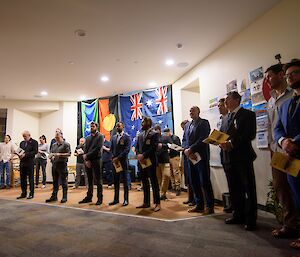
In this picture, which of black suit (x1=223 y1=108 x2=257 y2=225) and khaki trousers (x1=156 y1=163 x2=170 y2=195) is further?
khaki trousers (x1=156 y1=163 x2=170 y2=195)

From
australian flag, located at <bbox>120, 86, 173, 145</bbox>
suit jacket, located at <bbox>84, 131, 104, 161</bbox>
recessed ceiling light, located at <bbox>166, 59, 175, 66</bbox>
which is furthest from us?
australian flag, located at <bbox>120, 86, 173, 145</bbox>

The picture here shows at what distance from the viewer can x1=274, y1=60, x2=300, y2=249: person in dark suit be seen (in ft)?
Answer: 5.38

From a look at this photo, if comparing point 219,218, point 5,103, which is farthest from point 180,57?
point 5,103

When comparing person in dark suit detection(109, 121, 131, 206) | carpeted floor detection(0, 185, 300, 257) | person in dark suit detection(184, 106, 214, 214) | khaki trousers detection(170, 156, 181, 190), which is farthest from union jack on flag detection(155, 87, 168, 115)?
carpeted floor detection(0, 185, 300, 257)

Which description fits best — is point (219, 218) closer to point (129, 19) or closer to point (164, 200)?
point (164, 200)

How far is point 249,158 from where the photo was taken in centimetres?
244

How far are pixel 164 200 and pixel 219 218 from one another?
1.53 meters

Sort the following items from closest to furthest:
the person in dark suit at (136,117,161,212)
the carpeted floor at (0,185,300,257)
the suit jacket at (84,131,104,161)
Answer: the carpeted floor at (0,185,300,257) < the person in dark suit at (136,117,161,212) < the suit jacket at (84,131,104,161)

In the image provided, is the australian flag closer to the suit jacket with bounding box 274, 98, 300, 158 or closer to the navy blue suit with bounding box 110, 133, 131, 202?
the navy blue suit with bounding box 110, 133, 131, 202

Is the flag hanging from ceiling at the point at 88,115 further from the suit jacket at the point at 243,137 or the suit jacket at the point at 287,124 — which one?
the suit jacket at the point at 287,124

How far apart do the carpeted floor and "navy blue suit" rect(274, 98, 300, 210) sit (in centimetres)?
61

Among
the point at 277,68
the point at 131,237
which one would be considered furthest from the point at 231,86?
the point at 131,237

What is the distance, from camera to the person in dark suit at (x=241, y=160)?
2402mm

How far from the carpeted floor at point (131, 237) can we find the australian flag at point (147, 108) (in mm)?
3758
